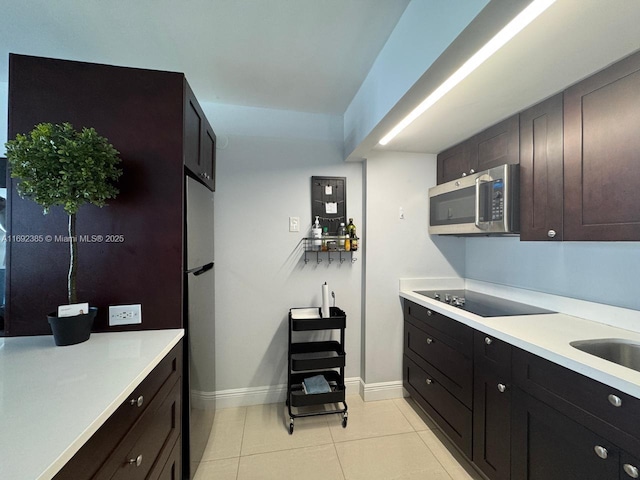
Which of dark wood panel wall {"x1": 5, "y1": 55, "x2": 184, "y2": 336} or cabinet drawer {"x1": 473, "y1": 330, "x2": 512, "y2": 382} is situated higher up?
dark wood panel wall {"x1": 5, "y1": 55, "x2": 184, "y2": 336}

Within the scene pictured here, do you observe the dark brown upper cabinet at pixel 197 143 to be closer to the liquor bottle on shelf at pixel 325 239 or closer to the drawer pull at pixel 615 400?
the liquor bottle on shelf at pixel 325 239

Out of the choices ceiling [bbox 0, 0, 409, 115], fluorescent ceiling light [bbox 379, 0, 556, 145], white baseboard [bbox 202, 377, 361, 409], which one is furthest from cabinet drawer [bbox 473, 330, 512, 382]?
ceiling [bbox 0, 0, 409, 115]

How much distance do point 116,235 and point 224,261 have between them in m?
0.92

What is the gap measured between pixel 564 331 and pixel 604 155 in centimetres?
85

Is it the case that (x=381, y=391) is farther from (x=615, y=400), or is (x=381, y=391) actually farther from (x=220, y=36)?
(x=220, y=36)

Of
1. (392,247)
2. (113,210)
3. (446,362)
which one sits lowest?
(446,362)

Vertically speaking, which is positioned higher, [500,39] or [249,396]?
[500,39]

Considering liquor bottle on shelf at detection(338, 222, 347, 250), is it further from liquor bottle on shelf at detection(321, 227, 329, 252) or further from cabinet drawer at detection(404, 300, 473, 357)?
cabinet drawer at detection(404, 300, 473, 357)

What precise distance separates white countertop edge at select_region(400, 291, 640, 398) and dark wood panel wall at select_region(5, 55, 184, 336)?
5.26 feet

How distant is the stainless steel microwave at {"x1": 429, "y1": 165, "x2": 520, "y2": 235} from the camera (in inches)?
61.9

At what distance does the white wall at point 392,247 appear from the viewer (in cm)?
225

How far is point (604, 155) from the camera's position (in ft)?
3.86

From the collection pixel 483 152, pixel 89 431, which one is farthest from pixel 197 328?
pixel 483 152

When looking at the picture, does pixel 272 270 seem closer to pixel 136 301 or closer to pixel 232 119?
pixel 136 301
